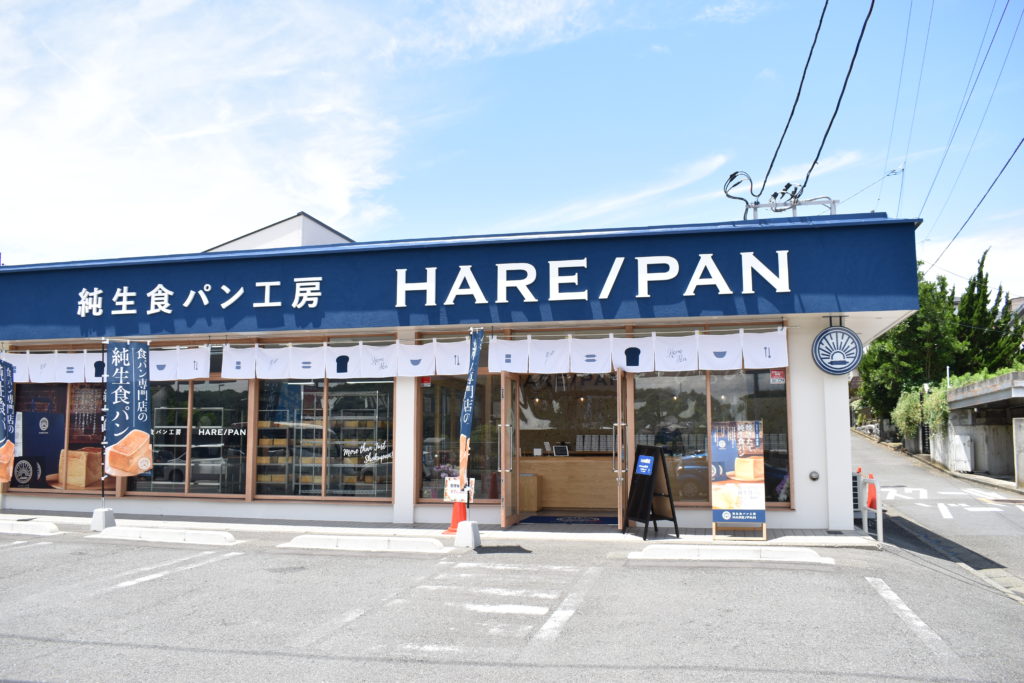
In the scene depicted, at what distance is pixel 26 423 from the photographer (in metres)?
16.0

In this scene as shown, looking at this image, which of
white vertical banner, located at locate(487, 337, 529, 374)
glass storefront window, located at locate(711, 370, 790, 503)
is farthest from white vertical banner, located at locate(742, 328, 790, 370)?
white vertical banner, located at locate(487, 337, 529, 374)

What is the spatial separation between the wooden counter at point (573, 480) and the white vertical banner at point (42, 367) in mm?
9429

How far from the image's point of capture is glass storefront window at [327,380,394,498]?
13.8 metres

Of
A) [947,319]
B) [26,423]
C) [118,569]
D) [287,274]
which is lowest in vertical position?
[118,569]

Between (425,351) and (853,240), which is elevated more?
(853,240)

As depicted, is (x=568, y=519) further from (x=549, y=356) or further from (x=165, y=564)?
(x=165, y=564)

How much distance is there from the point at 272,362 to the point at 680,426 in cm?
729

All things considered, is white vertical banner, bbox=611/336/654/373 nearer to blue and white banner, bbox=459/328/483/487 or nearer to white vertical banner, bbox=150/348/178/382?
blue and white banner, bbox=459/328/483/487

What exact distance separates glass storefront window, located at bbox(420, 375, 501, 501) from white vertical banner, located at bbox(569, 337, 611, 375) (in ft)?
5.31

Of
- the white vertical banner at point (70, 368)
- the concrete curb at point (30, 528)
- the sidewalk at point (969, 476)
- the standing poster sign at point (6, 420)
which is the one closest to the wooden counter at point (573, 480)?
the concrete curb at point (30, 528)

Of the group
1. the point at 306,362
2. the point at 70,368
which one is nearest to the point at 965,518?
the point at 306,362

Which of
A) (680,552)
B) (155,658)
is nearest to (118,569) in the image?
(155,658)

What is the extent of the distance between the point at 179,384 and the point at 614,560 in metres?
9.36

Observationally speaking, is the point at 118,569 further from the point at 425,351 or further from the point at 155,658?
the point at 425,351
